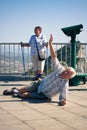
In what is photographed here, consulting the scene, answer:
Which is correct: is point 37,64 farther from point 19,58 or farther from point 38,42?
point 19,58

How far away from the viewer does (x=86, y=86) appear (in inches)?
444

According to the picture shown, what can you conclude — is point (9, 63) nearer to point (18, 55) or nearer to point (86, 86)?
point (18, 55)

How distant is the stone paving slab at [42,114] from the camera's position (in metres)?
5.85

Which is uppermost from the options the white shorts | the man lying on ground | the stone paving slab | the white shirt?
the white shirt

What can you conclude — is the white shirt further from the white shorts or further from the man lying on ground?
the man lying on ground

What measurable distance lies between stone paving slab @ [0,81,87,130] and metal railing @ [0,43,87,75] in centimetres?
475

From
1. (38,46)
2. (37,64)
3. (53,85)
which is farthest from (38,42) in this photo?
(53,85)

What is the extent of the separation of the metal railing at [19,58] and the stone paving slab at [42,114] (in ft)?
15.6

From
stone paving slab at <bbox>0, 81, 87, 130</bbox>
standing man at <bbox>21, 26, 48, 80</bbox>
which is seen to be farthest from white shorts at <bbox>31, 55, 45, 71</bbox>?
stone paving slab at <bbox>0, 81, 87, 130</bbox>

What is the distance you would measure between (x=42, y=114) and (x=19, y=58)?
7226mm

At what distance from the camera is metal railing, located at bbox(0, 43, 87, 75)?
13.7 metres

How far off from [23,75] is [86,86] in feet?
9.77

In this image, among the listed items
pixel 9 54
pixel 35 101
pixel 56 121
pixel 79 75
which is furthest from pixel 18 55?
pixel 56 121

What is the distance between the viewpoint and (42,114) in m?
6.76
